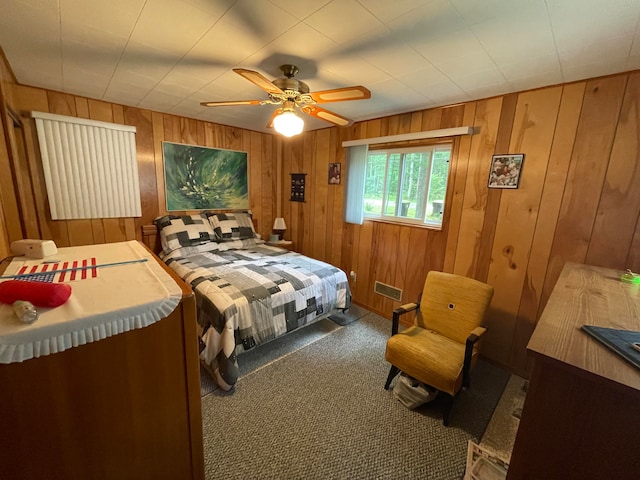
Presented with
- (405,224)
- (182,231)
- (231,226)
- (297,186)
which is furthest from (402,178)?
(182,231)

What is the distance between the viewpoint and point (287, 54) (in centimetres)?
156

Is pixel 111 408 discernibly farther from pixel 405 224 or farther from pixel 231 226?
pixel 231 226

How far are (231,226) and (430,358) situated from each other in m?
2.77

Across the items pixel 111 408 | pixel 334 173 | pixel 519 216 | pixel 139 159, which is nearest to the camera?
pixel 111 408

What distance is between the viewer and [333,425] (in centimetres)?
164

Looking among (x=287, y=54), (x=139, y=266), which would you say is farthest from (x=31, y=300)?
(x=287, y=54)

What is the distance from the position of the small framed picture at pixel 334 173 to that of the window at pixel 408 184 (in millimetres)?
397

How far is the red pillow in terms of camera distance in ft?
2.20

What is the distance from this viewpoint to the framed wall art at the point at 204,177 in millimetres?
3193

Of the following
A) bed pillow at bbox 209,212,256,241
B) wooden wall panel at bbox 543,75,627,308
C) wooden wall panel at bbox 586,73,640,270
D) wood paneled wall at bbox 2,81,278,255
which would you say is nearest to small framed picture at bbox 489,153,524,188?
wooden wall panel at bbox 543,75,627,308

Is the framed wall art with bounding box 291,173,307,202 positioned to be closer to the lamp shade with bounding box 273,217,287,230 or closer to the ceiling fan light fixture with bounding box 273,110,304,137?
the lamp shade with bounding box 273,217,287,230

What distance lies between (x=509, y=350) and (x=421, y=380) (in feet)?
3.42

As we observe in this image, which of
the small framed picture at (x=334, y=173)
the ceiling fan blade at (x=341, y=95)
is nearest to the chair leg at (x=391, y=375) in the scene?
the ceiling fan blade at (x=341, y=95)

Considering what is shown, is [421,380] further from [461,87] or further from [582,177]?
[461,87]
